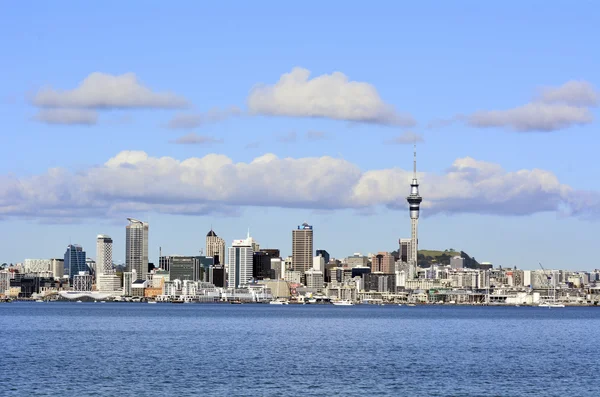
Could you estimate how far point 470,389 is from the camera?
7400 cm

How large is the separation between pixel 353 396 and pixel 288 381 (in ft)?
29.8

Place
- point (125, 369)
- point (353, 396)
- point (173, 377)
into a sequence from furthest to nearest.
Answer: point (125, 369), point (173, 377), point (353, 396)

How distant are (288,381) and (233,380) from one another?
4.14 meters

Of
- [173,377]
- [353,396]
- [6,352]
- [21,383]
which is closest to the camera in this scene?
[353,396]

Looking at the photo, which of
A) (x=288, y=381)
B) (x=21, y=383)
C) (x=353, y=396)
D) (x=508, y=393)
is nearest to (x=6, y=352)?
(x=21, y=383)

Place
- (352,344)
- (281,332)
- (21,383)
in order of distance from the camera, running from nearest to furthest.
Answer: (21,383)
(352,344)
(281,332)

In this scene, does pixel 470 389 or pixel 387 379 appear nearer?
pixel 470 389

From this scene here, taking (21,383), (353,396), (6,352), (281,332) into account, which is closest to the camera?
(353,396)

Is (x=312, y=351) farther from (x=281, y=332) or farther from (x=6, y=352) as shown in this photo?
(x=281, y=332)

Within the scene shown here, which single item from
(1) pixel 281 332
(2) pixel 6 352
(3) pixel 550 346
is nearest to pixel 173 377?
(2) pixel 6 352

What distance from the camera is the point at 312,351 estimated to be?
106500 mm

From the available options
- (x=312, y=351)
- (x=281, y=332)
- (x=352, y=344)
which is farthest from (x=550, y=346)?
(x=281, y=332)

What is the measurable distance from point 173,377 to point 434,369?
2284 cm

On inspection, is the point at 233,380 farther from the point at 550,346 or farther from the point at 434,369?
the point at 550,346
